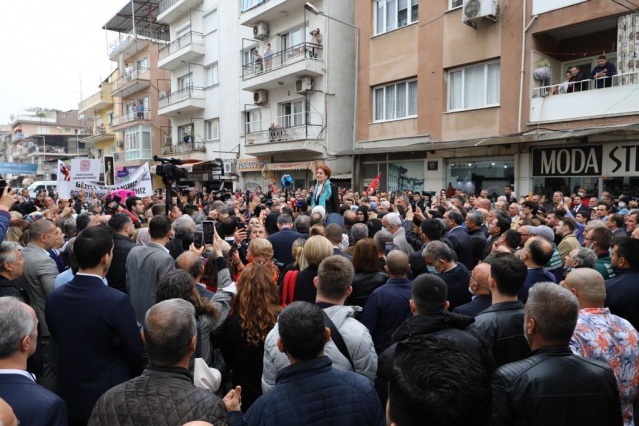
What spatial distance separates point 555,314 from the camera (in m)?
2.49

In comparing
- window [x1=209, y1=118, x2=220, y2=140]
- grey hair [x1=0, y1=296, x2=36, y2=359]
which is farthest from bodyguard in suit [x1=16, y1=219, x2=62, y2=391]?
window [x1=209, y1=118, x2=220, y2=140]

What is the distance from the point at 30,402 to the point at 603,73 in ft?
48.0

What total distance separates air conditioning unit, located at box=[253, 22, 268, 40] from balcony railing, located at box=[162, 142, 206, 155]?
8.74m

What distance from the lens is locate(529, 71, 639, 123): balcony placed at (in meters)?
11.9

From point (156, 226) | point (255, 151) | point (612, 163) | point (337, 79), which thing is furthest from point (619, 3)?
point (255, 151)

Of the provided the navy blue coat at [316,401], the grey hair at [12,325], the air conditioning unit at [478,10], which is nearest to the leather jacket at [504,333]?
the navy blue coat at [316,401]

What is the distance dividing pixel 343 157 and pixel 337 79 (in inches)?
145

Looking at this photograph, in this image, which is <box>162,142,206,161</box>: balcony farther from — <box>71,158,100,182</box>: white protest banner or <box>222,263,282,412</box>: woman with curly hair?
<box>222,263,282,412</box>: woman with curly hair

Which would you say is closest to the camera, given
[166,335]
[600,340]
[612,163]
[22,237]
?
[166,335]

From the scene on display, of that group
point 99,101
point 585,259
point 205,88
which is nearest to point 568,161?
point 585,259

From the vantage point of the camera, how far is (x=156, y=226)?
4.82 m

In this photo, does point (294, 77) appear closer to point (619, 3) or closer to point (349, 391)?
point (619, 3)

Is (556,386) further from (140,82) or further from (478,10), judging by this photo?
(140,82)

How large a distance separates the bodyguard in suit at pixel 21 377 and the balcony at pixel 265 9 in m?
21.5
